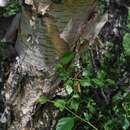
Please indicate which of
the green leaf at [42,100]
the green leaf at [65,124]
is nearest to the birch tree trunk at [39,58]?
the green leaf at [42,100]

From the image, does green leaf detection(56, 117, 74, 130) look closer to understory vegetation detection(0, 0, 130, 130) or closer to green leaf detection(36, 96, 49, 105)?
understory vegetation detection(0, 0, 130, 130)

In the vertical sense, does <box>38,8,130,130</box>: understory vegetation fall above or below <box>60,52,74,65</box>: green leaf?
below

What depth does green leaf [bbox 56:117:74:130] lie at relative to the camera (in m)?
1.21

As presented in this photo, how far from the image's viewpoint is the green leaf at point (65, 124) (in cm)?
121

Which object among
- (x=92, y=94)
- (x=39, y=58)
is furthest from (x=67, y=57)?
(x=92, y=94)

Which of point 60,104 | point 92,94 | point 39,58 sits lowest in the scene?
point 92,94

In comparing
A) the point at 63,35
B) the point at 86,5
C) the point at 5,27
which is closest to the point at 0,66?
the point at 5,27

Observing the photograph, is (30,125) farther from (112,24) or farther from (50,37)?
(112,24)

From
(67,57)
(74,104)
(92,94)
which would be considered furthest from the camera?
(92,94)

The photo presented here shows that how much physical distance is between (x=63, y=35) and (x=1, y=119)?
0.44 m

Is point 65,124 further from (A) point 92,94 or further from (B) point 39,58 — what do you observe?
(A) point 92,94

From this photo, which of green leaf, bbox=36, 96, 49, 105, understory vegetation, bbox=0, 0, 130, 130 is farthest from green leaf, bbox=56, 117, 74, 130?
green leaf, bbox=36, 96, 49, 105

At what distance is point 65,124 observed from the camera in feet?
4.03

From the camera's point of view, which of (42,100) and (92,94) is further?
(92,94)
